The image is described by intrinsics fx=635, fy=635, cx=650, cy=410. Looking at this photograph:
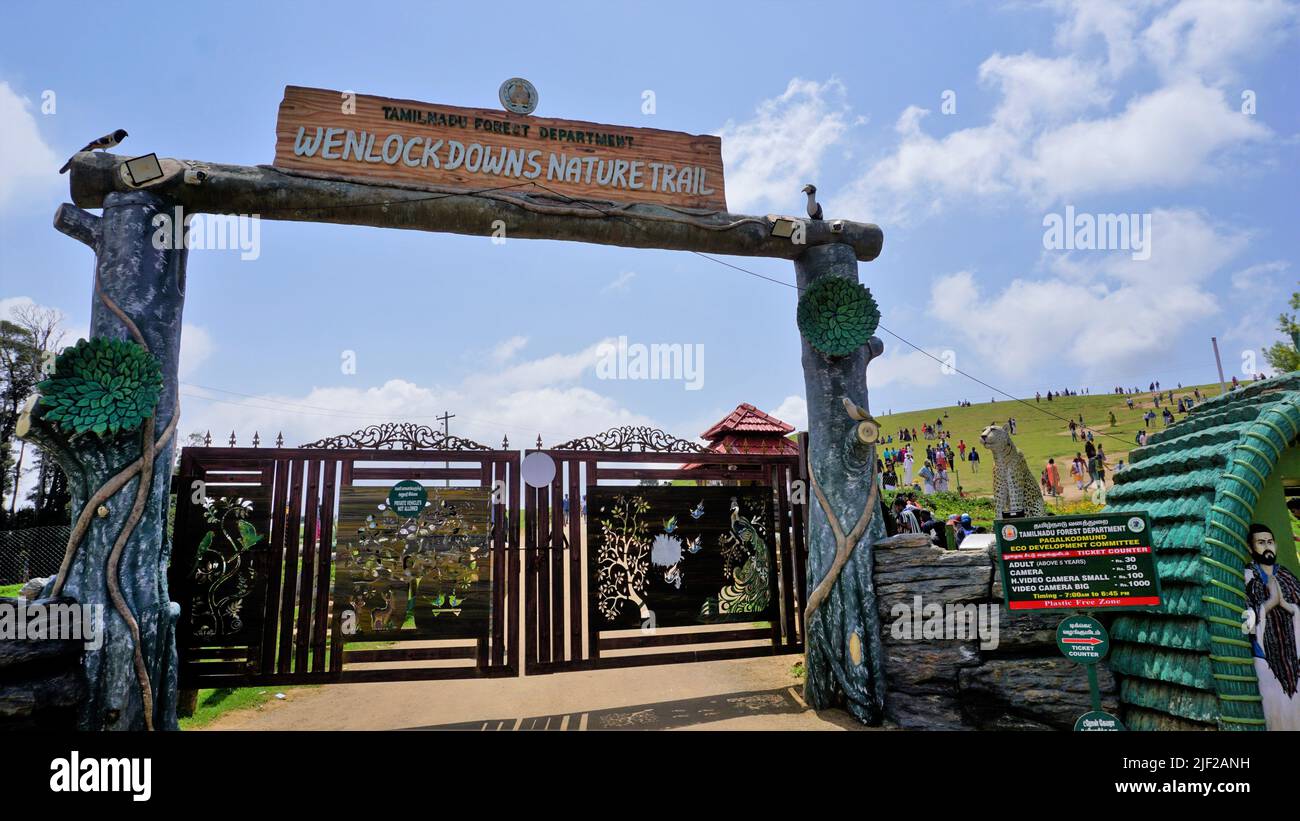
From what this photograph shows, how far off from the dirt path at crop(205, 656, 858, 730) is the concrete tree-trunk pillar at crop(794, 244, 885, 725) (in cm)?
37

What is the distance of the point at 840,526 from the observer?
6391 millimetres

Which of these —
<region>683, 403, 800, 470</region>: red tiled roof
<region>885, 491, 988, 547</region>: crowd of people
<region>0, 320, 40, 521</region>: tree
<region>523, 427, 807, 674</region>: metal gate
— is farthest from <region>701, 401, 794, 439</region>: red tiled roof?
<region>0, 320, 40, 521</region>: tree

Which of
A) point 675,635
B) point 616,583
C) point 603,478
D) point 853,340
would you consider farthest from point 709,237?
point 675,635

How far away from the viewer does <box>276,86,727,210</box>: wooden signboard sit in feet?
19.8

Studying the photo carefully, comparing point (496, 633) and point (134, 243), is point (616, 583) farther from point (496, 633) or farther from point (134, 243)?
point (134, 243)

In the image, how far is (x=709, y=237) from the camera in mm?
6824

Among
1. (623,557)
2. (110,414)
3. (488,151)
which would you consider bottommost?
(623,557)

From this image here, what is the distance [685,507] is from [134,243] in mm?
5654

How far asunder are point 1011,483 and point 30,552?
20.4 meters

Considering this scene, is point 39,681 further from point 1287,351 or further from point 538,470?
point 1287,351

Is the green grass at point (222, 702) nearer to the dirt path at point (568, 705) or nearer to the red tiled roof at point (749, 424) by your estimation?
the dirt path at point (568, 705)

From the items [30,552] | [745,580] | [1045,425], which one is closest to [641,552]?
[745,580]

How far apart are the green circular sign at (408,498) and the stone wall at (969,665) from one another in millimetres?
4637

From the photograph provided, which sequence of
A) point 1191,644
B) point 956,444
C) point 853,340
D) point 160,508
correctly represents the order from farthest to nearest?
point 956,444, point 853,340, point 160,508, point 1191,644
